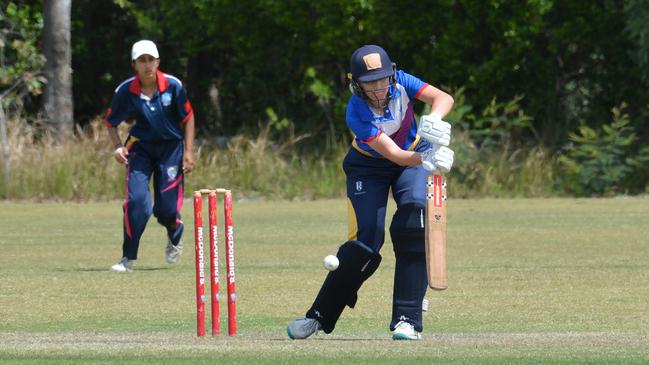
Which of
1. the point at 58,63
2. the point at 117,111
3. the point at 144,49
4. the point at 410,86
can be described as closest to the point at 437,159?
the point at 410,86

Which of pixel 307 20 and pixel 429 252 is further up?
pixel 307 20

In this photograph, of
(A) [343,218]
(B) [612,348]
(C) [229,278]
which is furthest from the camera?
(A) [343,218]

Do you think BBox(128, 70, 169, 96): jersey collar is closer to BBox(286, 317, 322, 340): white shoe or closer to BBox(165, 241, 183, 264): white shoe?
BBox(165, 241, 183, 264): white shoe

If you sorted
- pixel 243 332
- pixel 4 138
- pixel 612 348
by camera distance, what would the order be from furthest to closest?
1. pixel 4 138
2. pixel 243 332
3. pixel 612 348

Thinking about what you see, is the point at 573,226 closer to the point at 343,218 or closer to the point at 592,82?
the point at 343,218

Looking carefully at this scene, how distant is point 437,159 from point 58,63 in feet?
70.3

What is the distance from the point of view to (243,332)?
9.20 m

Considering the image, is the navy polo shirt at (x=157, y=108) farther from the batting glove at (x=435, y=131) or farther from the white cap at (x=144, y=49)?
the batting glove at (x=435, y=131)

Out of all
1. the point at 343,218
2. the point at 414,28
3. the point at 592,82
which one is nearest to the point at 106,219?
the point at 343,218

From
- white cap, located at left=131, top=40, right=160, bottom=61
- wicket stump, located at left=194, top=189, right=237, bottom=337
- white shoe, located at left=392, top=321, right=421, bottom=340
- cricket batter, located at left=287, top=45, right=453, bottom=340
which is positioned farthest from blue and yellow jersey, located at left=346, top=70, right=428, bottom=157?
white cap, located at left=131, top=40, right=160, bottom=61

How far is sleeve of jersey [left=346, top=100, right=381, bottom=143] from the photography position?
832cm

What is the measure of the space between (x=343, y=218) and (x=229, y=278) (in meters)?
11.9

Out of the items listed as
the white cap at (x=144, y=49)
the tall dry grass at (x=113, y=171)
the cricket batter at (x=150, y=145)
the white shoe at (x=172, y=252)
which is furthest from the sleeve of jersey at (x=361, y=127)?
the tall dry grass at (x=113, y=171)

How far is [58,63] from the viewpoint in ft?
94.5
